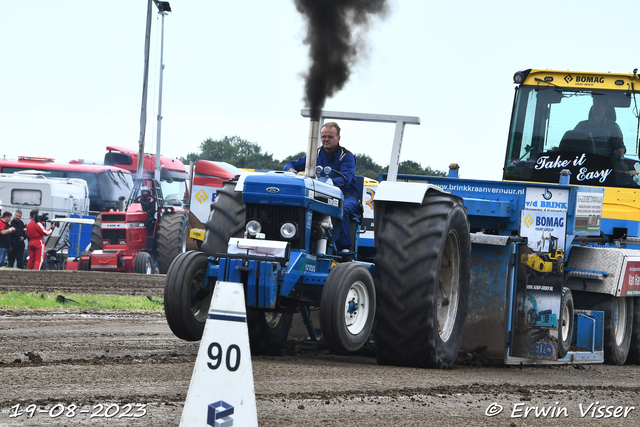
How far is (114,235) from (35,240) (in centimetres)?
182

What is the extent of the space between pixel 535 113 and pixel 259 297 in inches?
218

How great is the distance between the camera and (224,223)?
694cm

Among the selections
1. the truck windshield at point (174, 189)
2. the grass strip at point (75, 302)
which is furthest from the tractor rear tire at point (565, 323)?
the truck windshield at point (174, 189)

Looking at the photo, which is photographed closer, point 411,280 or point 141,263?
point 411,280

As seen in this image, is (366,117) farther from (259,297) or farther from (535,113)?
(535,113)

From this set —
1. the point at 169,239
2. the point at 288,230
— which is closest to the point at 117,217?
the point at 169,239

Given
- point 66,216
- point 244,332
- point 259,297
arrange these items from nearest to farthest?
1. point 244,332
2. point 259,297
3. point 66,216

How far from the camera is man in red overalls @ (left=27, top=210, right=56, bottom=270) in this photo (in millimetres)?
19922

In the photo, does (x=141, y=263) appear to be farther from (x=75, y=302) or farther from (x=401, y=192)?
(x=401, y=192)

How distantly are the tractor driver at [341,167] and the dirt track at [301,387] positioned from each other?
3.53 ft

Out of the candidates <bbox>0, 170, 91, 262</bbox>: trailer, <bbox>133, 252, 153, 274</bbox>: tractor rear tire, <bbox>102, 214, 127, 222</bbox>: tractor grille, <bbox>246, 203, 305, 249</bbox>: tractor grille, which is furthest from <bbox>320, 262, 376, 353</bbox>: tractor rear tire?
<bbox>0, 170, 91, 262</bbox>: trailer

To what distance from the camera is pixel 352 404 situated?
193 inches

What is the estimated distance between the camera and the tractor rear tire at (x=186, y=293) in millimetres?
6035

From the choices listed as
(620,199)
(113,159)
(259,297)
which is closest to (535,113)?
(620,199)
